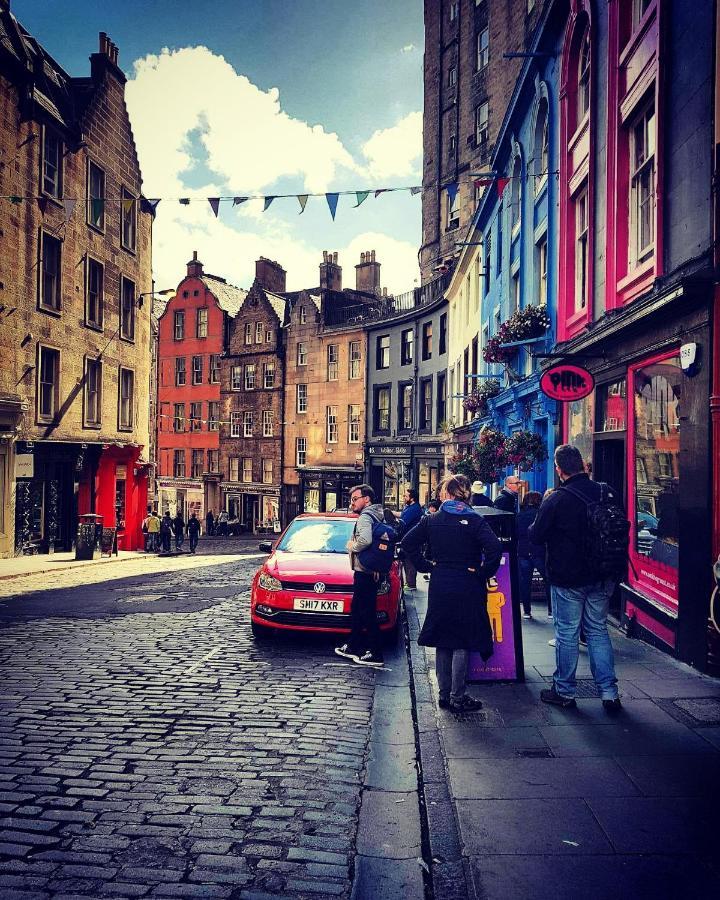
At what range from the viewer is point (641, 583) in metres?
8.71

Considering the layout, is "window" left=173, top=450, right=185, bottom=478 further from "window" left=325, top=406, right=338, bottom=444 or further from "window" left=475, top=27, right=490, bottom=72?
"window" left=475, top=27, right=490, bottom=72

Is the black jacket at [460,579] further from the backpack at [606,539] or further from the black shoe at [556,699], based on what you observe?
the backpack at [606,539]

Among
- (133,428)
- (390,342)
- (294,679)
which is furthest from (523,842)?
(390,342)

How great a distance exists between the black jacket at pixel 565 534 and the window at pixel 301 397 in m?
38.8

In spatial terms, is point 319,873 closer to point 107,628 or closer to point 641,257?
point 107,628

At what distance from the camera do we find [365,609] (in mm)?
7801

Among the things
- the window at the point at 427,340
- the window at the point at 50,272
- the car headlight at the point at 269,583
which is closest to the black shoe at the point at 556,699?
the car headlight at the point at 269,583

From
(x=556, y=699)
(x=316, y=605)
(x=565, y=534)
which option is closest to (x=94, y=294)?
(x=316, y=605)

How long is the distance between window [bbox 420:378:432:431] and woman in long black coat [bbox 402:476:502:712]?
30135 mm

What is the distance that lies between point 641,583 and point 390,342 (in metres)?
31.7

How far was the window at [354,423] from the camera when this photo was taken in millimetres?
41312

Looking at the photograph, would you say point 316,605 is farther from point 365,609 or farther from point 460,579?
point 460,579

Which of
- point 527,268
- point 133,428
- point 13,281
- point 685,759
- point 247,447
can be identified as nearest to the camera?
point 685,759

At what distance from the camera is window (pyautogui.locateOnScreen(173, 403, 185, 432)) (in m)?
49.6
